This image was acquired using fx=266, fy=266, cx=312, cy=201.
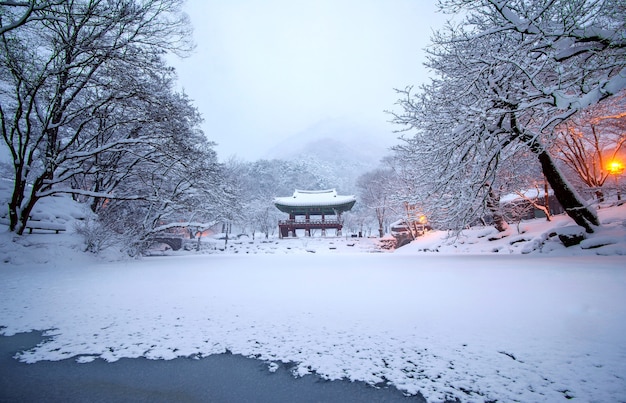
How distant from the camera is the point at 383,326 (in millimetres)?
2279

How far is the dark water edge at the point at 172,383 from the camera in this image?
133 cm

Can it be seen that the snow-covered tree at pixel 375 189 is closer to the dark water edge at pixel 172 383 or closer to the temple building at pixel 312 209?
the temple building at pixel 312 209

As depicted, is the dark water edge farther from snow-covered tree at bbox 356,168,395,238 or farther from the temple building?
snow-covered tree at bbox 356,168,395,238

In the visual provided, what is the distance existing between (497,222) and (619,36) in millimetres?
9670

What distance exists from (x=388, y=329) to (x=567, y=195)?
7941 millimetres

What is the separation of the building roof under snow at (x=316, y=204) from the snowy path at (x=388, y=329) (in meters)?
27.0

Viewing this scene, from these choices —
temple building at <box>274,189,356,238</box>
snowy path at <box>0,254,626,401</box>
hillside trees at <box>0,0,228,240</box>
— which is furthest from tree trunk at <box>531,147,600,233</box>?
temple building at <box>274,189,356,238</box>

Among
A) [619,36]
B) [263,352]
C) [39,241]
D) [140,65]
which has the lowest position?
[263,352]

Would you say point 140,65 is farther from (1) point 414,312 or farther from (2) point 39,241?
(1) point 414,312

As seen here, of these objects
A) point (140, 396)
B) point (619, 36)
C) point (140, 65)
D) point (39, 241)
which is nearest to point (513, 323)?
point (140, 396)

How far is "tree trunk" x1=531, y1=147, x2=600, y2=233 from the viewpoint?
6.91 meters

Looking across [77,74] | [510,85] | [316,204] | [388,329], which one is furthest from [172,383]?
[316,204]

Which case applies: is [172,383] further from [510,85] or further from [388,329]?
[510,85]

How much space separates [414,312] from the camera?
263cm
